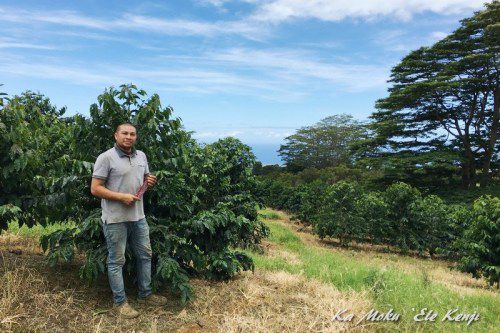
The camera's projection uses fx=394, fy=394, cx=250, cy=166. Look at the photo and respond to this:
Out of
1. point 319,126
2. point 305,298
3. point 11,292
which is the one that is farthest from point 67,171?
point 319,126

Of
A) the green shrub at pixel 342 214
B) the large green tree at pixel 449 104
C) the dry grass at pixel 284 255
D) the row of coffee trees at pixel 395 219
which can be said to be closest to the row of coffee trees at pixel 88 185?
the dry grass at pixel 284 255

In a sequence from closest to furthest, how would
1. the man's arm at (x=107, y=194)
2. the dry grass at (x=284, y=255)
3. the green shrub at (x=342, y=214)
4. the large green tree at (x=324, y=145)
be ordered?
the man's arm at (x=107, y=194) < the dry grass at (x=284, y=255) < the green shrub at (x=342, y=214) < the large green tree at (x=324, y=145)

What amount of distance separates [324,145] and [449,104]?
3440cm

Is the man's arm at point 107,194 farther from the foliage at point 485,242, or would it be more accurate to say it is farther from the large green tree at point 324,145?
the large green tree at point 324,145

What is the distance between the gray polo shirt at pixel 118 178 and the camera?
3980 mm

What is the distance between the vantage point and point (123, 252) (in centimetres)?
415

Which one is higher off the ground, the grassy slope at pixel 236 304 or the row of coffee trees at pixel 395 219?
the grassy slope at pixel 236 304

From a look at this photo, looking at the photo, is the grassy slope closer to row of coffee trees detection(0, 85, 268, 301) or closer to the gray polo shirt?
row of coffee trees detection(0, 85, 268, 301)

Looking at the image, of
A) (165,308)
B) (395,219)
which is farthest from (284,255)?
(395,219)

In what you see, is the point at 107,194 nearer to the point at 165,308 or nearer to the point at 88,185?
the point at 88,185

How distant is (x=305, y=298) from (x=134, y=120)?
118 inches

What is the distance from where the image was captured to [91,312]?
4.18 meters

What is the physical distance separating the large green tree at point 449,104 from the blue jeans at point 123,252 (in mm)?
25883

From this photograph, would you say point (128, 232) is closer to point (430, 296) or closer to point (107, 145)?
point (107, 145)
